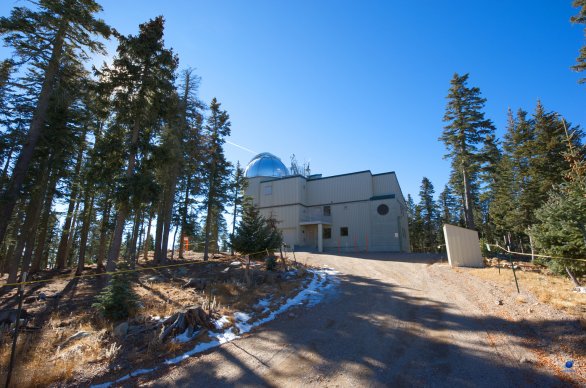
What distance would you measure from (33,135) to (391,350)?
17037 millimetres

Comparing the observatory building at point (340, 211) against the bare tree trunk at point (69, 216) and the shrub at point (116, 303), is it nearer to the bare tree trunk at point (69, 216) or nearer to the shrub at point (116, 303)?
the bare tree trunk at point (69, 216)

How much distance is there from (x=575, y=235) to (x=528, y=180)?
69.4ft

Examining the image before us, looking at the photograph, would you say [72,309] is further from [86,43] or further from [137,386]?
[86,43]

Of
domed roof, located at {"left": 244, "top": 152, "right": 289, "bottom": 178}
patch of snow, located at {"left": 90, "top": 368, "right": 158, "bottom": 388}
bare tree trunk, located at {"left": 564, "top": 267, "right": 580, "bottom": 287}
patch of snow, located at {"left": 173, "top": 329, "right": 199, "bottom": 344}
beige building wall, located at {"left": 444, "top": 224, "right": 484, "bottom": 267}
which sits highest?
domed roof, located at {"left": 244, "top": 152, "right": 289, "bottom": 178}

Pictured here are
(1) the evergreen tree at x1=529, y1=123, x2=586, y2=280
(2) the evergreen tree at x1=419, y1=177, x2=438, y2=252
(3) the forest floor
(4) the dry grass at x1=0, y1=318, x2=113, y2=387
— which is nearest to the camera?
(4) the dry grass at x1=0, y1=318, x2=113, y2=387

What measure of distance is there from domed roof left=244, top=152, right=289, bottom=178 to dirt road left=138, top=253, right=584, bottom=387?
32.3m

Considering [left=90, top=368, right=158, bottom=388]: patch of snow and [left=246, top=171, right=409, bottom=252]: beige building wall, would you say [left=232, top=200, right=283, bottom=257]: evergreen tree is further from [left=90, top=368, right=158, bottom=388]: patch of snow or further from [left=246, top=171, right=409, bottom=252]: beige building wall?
[left=246, top=171, right=409, bottom=252]: beige building wall

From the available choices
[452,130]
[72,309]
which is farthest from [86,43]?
[452,130]

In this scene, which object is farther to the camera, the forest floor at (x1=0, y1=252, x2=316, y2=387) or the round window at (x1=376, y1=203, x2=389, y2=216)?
the round window at (x1=376, y1=203, x2=389, y2=216)

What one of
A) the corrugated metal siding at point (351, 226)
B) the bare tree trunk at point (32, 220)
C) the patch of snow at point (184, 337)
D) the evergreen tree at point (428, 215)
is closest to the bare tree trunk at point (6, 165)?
the bare tree trunk at point (32, 220)

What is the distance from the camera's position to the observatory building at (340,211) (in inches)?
1228

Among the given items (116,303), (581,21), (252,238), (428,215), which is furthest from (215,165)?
(428,215)

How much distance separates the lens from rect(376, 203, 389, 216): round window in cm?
3133

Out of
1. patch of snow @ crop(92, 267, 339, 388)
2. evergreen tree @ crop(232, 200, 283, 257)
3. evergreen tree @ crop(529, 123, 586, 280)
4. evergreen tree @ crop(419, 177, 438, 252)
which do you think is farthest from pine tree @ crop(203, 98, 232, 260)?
evergreen tree @ crop(419, 177, 438, 252)
